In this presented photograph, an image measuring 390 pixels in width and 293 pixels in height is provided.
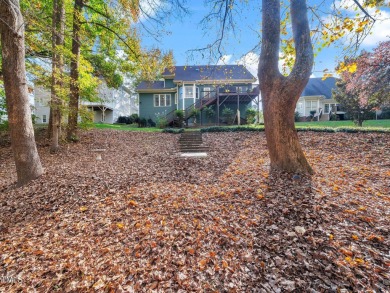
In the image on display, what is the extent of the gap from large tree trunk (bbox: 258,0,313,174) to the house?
42.5 feet

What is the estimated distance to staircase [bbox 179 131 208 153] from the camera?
941cm

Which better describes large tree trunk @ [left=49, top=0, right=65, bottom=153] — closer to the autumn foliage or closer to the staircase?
the staircase

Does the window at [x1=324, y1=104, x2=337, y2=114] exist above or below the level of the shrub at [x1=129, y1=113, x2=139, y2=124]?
above

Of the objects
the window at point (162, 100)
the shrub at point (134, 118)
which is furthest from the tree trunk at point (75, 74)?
the shrub at point (134, 118)

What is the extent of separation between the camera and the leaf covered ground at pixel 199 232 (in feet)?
6.47

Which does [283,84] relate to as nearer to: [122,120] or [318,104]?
[122,120]

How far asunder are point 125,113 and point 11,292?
28.4m

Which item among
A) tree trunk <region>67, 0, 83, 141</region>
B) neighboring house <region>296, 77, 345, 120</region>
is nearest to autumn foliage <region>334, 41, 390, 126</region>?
neighboring house <region>296, 77, 345, 120</region>

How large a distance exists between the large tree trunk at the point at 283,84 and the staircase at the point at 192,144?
5.01 meters

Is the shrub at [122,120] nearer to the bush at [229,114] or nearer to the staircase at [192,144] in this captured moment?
the bush at [229,114]

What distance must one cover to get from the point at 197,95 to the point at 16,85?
18126 mm

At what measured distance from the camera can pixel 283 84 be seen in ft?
13.9

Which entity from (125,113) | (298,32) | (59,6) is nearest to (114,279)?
(298,32)

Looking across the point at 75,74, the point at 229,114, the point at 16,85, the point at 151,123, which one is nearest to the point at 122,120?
the point at 151,123
